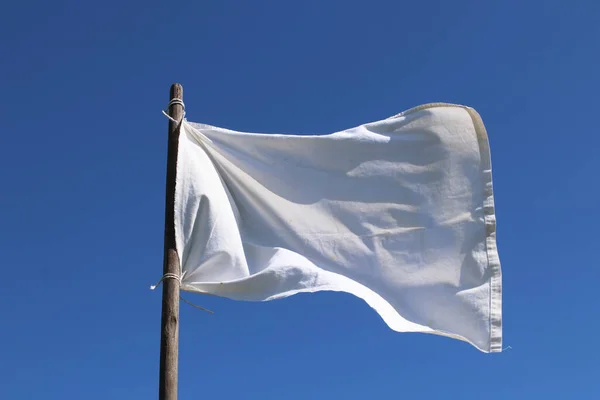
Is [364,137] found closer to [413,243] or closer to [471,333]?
[413,243]

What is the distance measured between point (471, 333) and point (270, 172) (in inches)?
101

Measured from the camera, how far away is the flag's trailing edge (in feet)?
30.1

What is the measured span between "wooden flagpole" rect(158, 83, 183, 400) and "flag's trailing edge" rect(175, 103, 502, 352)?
0.38 feet

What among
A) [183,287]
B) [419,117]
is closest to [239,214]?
[183,287]

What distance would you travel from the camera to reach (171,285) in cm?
853

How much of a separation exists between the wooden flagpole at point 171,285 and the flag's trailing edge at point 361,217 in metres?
0.12

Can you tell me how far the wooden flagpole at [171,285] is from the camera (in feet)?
26.2

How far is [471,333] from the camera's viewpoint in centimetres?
940

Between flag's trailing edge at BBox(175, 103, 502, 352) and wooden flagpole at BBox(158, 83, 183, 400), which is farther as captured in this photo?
flag's trailing edge at BBox(175, 103, 502, 352)

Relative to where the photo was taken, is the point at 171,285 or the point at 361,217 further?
the point at 361,217

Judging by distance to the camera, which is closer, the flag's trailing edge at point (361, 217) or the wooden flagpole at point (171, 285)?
the wooden flagpole at point (171, 285)

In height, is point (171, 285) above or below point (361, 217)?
below

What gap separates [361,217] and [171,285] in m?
2.34

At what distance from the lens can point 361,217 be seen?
998 centimetres
